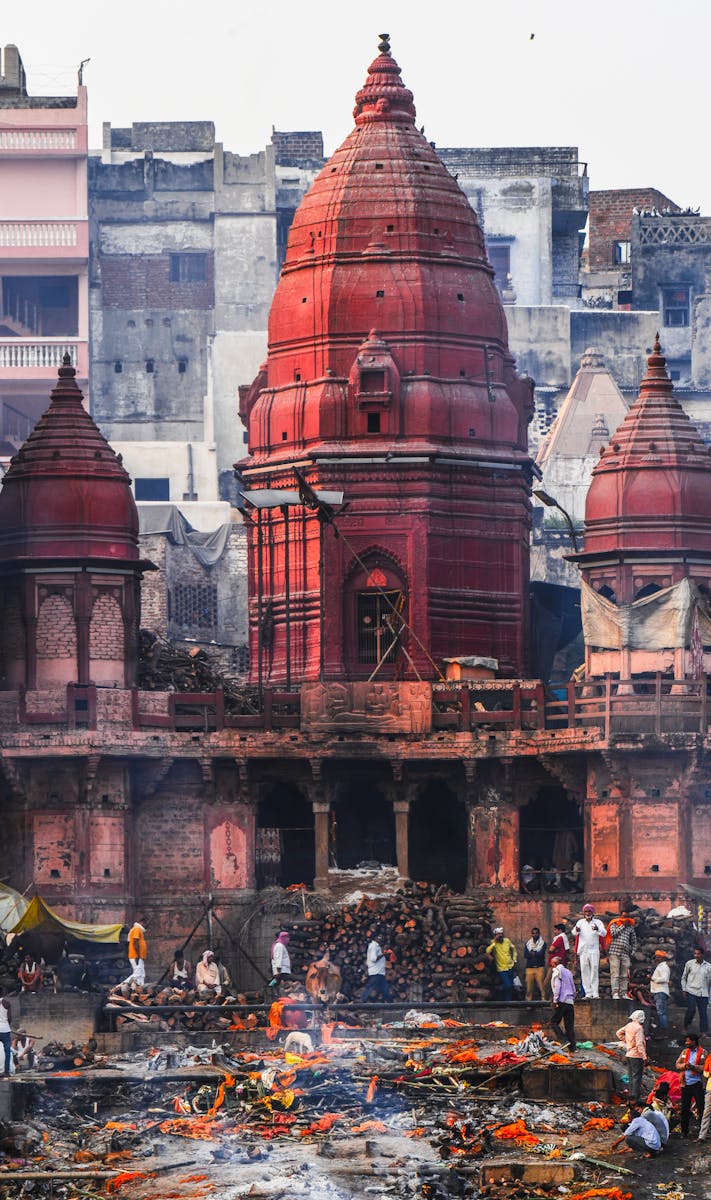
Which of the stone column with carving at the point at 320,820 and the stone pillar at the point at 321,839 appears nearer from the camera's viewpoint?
the stone pillar at the point at 321,839

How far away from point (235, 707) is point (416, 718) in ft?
10.4

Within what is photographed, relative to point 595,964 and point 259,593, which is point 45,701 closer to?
point 259,593

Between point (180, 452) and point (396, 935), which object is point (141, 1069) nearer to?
point (396, 935)

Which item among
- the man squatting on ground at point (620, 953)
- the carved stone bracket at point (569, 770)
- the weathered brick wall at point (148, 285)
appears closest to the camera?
the man squatting on ground at point (620, 953)

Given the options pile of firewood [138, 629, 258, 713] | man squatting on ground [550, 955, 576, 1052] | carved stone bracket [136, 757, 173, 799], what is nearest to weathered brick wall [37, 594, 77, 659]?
pile of firewood [138, 629, 258, 713]

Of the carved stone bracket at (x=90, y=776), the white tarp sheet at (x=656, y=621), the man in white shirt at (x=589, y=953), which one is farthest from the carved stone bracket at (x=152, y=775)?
the man in white shirt at (x=589, y=953)

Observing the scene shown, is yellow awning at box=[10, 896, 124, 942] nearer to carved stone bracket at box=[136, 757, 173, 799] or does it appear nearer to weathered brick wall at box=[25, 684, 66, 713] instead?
carved stone bracket at box=[136, 757, 173, 799]

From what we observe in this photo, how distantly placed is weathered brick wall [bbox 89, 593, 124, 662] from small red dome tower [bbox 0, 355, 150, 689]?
0.6 inches

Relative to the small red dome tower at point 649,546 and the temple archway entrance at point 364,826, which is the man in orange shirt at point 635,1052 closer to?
the small red dome tower at point 649,546

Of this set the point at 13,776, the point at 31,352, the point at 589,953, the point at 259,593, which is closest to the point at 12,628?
the point at 13,776

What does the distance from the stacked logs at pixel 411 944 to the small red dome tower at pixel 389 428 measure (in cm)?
654

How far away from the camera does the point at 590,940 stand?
51031 millimetres

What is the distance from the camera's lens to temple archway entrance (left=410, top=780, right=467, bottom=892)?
5938 centimetres

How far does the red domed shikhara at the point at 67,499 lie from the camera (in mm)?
58250
